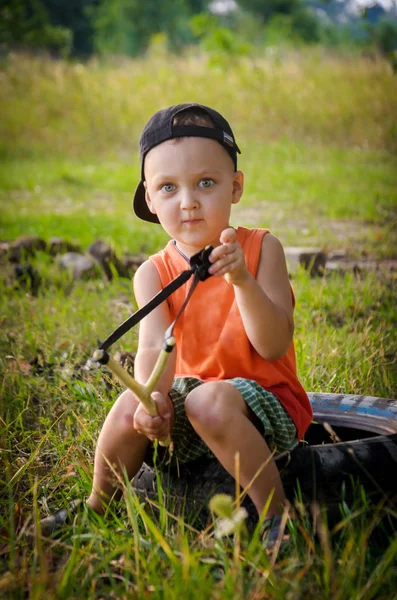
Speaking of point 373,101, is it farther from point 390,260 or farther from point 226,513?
point 226,513

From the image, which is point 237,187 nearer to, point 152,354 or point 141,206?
point 141,206

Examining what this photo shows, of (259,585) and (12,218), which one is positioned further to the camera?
(12,218)

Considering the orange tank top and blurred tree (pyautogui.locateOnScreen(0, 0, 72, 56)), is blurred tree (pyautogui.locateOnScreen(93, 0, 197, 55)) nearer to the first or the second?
blurred tree (pyautogui.locateOnScreen(0, 0, 72, 56))

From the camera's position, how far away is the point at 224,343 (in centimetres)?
200

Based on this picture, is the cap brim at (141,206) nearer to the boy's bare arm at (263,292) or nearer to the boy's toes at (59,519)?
the boy's bare arm at (263,292)

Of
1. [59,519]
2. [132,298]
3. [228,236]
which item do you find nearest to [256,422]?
[228,236]

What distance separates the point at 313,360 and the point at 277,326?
0.94 metres

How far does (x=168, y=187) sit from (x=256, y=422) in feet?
2.13

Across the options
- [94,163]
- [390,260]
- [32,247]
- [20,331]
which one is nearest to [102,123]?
[94,163]

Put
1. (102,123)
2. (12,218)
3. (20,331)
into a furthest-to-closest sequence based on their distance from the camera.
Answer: (102,123) → (12,218) → (20,331)

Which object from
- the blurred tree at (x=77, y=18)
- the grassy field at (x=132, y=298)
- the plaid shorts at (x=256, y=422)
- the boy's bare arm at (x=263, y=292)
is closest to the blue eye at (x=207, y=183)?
the boy's bare arm at (x=263, y=292)

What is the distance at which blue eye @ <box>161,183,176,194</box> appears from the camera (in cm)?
198

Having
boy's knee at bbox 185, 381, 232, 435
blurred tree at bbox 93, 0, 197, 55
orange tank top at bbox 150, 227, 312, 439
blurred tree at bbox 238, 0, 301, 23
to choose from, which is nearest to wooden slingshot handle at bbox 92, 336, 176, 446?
boy's knee at bbox 185, 381, 232, 435

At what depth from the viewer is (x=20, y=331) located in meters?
3.55
